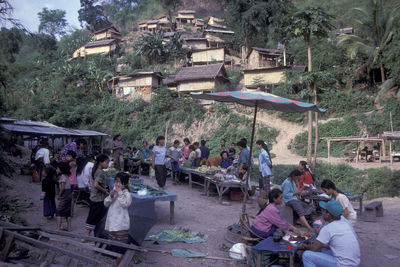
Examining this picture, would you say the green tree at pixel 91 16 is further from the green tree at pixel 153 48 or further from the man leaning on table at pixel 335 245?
the man leaning on table at pixel 335 245

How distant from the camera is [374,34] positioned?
24828 millimetres

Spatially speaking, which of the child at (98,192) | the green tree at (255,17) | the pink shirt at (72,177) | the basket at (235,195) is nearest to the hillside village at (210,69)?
the green tree at (255,17)

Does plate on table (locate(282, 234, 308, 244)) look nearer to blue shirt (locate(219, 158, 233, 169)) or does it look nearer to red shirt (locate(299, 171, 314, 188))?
red shirt (locate(299, 171, 314, 188))

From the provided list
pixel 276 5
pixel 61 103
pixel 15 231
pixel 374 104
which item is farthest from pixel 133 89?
pixel 15 231

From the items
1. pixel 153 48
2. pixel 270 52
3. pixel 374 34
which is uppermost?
pixel 153 48

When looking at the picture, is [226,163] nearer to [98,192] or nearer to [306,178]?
[306,178]

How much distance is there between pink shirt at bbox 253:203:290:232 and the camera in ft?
14.5

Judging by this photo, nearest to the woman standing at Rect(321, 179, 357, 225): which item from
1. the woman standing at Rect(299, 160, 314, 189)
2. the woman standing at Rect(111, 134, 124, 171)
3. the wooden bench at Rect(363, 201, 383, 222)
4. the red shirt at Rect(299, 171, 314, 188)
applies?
the woman standing at Rect(299, 160, 314, 189)

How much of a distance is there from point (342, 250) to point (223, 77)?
2847cm

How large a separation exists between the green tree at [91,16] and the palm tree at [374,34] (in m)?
47.3

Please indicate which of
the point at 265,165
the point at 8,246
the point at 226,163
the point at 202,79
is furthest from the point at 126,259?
the point at 202,79

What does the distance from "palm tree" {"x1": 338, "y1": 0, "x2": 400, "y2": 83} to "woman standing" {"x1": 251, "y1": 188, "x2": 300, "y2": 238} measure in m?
23.5

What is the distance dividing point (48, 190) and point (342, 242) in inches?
222

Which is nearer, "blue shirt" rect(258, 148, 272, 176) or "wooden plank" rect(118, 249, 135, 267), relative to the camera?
A: "wooden plank" rect(118, 249, 135, 267)
